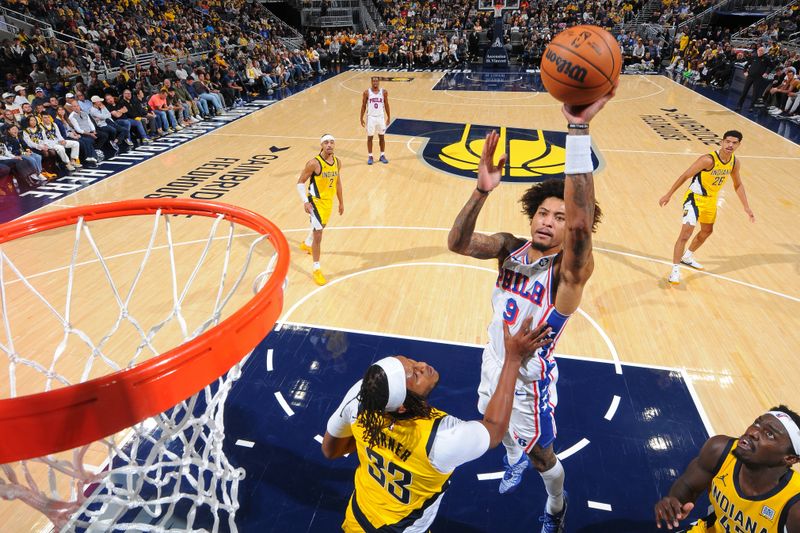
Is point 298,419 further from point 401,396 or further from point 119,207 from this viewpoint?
point 401,396

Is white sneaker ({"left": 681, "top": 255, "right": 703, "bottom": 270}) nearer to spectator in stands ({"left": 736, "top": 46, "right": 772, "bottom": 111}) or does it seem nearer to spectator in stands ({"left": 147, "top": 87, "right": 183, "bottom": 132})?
spectator in stands ({"left": 736, "top": 46, "right": 772, "bottom": 111})

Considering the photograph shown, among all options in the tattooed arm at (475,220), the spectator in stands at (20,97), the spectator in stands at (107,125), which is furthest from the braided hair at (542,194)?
the spectator in stands at (20,97)

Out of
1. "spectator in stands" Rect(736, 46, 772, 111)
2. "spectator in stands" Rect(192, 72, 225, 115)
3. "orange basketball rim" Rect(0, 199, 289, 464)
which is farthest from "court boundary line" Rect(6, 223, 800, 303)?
"spectator in stands" Rect(736, 46, 772, 111)

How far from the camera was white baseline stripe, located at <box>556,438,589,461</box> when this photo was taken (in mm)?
3576

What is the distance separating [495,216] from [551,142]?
14.7 feet

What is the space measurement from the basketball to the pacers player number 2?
5.19 ft

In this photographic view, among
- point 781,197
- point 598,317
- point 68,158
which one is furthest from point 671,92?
point 68,158

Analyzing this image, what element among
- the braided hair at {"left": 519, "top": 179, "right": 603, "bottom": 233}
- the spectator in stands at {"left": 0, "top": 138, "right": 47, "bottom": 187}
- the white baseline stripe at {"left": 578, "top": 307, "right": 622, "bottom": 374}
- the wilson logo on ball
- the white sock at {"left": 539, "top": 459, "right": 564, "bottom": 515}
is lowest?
the white baseline stripe at {"left": 578, "top": 307, "right": 622, "bottom": 374}

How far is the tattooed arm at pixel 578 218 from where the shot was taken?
1.80m

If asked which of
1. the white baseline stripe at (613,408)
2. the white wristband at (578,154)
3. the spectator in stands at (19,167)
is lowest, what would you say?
the white baseline stripe at (613,408)

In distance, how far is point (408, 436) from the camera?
6.41 ft

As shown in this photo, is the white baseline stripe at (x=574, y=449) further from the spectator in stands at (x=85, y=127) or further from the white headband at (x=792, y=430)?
the spectator in stands at (x=85, y=127)

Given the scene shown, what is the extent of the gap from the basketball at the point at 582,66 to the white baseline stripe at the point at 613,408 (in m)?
2.77

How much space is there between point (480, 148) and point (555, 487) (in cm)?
844
